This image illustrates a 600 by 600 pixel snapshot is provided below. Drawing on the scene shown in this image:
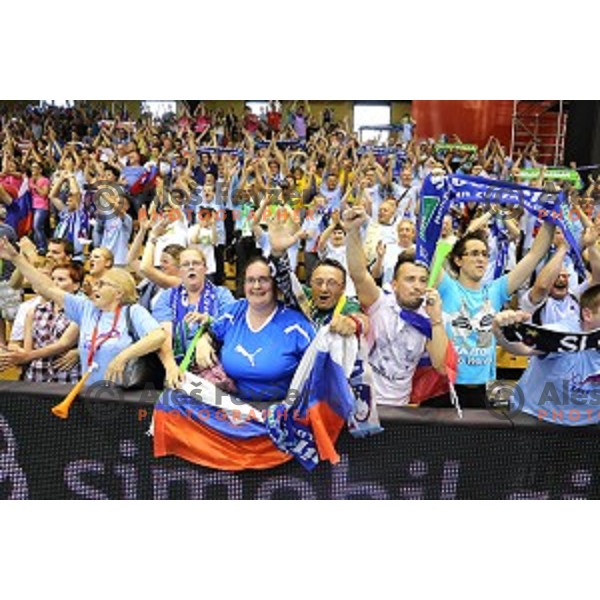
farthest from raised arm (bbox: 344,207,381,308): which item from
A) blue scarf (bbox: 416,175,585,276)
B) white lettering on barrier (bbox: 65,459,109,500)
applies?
white lettering on barrier (bbox: 65,459,109,500)

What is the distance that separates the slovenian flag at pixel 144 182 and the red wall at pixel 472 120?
755 cm

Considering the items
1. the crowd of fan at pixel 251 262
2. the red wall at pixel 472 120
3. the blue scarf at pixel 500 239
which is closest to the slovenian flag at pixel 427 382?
the crowd of fan at pixel 251 262

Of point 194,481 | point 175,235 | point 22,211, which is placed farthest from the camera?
point 22,211

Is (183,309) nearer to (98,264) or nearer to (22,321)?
(98,264)

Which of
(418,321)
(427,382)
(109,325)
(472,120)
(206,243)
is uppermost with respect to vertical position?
(472,120)

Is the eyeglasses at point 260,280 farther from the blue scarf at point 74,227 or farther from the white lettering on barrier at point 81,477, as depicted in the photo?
the blue scarf at point 74,227

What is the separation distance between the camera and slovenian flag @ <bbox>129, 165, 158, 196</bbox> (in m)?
9.83

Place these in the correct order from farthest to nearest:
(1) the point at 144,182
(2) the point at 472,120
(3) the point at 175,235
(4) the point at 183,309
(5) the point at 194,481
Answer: (2) the point at 472,120
(1) the point at 144,182
(3) the point at 175,235
(4) the point at 183,309
(5) the point at 194,481

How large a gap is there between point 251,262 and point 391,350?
0.78 meters

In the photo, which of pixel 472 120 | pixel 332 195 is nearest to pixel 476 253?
pixel 332 195

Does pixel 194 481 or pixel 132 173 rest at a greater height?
pixel 132 173

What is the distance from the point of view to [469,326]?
11.0ft

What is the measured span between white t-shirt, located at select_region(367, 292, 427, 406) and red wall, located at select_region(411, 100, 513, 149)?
1300cm

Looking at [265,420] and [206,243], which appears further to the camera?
[206,243]
